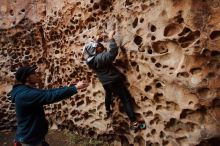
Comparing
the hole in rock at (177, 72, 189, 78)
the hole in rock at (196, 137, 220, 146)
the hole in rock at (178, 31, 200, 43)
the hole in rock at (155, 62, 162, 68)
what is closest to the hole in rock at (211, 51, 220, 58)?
the hole in rock at (178, 31, 200, 43)

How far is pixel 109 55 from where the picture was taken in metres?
5.14

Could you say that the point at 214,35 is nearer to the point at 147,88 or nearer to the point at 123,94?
the point at 147,88

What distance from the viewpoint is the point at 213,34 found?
167 inches

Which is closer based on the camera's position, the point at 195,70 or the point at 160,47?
the point at 195,70

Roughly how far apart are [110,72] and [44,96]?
60.1 inches

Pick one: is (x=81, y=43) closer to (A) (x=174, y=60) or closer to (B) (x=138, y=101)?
(B) (x=138, y=101)

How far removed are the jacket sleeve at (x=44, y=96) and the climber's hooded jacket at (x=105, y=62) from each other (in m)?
1.27

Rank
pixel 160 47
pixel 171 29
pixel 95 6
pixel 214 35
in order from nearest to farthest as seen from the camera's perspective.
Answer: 1. pixel 214 35
2. pixel 171 29
3. pixel 160 47
4. pixel 95 6

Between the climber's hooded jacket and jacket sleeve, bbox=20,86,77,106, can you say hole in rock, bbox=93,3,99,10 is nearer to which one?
the climber's hooded jacket

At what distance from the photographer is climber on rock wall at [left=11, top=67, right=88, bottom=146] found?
400 cm

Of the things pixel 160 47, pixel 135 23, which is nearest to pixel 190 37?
pixel 160 47

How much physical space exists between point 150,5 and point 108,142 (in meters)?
2.59

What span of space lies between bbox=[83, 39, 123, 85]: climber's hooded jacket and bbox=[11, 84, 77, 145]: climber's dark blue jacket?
1.26 m

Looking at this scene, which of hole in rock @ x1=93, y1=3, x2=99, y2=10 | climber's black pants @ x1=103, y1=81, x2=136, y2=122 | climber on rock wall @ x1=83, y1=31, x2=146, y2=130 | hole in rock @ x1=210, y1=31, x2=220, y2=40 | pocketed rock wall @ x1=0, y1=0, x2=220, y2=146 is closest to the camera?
hole in rock @ x1=210, y1=31, x2=220, y2=40
